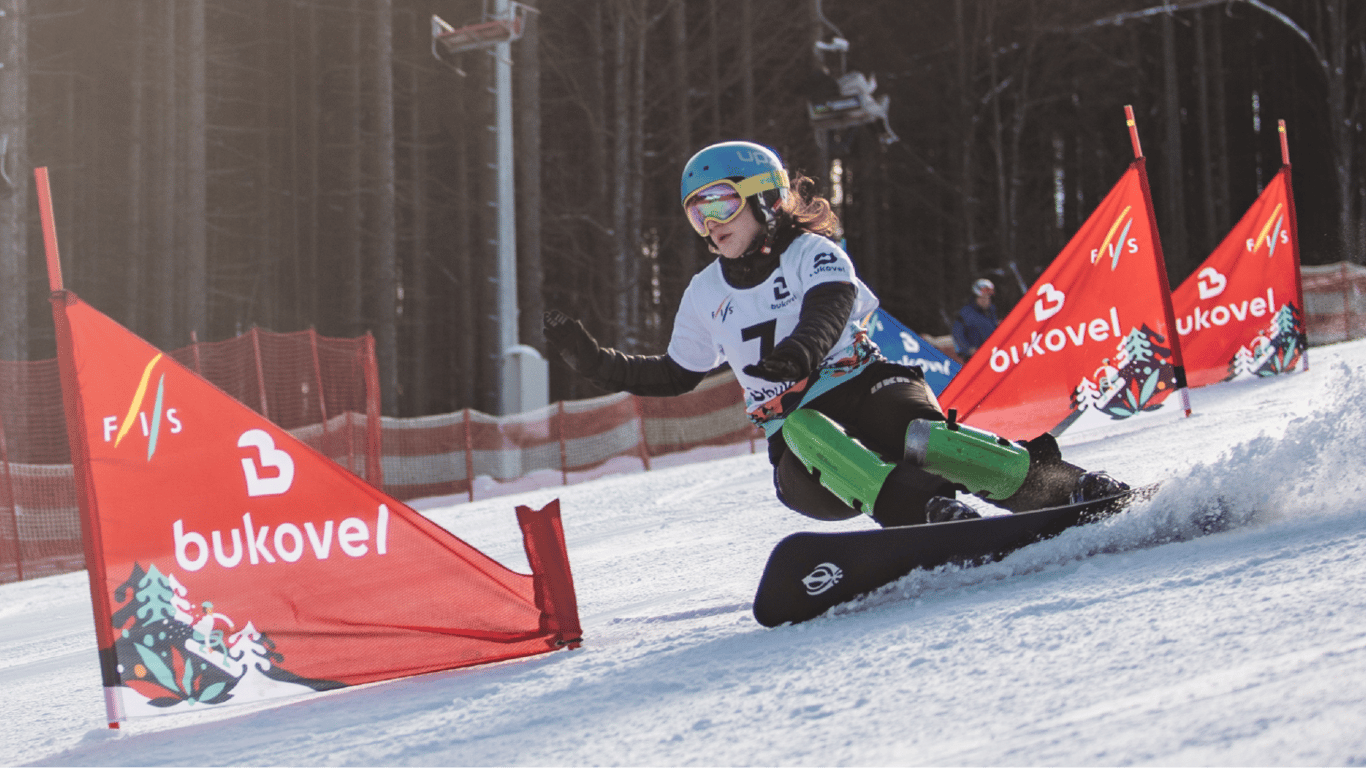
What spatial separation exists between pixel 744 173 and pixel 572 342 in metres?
0.84

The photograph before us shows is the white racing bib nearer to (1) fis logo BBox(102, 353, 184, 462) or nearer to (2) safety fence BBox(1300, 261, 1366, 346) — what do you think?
(1) fis logo BBox(102, 353, 184, 462)

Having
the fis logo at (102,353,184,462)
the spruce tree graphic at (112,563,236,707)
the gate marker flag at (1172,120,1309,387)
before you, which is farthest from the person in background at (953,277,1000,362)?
the spruce tree graphic at (112,563,236,707)

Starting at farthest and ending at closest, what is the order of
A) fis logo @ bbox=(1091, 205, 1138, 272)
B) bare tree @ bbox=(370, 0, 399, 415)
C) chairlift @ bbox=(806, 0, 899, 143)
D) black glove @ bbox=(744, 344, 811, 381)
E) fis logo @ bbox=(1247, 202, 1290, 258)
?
bare tree @ bbox=(370, 0, 399, 415) < chairlift @ bbox=(806, 0, 899, 143) < fis logo @ bbox=(1247, 202, 1290, 258) < fis logo @ bbox=(1091, 205, 1138, 272) < black glove @ bbox=(744, 344, 811, 381)

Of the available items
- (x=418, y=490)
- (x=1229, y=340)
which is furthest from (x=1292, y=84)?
(x=418, y=490)

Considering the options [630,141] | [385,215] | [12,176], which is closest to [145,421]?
[12,176]

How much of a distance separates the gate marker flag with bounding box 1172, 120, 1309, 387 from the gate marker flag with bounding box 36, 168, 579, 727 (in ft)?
26.3

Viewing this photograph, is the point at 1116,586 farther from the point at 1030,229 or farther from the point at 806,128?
the point at 1030,229

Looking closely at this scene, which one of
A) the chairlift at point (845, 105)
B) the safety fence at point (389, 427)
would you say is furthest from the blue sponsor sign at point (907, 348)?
the chairlift at point (845, 105)

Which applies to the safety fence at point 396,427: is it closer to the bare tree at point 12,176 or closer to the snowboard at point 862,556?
the bare tree at point 12,176

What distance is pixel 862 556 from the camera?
3.42m

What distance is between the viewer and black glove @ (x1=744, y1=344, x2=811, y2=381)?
10.6 ft

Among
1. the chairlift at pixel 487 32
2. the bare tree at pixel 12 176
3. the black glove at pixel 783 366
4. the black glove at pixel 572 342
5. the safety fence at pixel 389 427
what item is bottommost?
the safety fence at pixel 389 427

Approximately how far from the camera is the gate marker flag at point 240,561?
3426mm

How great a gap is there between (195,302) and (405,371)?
14.3 metres
